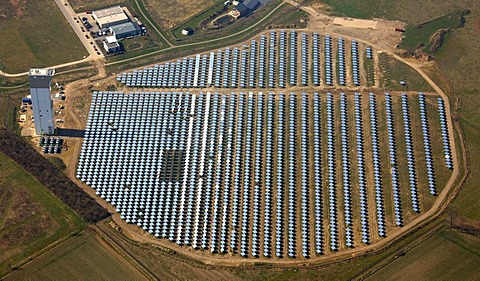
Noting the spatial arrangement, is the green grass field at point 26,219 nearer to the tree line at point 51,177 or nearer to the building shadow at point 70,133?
the tree line at point 51,177

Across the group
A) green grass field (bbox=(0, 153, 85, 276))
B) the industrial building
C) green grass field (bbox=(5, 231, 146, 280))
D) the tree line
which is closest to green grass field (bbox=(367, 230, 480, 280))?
green grass field (bbox=(5, 231, 146, 280))

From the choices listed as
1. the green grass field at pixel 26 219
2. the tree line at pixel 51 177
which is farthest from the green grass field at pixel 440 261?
the green grass field at pixel 26 219

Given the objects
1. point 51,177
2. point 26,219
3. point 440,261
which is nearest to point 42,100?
point 51,177

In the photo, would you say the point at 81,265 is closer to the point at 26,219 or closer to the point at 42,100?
the point at 26,219

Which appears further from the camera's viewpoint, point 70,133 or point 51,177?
point 70,133

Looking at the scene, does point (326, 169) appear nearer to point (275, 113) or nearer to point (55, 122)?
point (275, 113)

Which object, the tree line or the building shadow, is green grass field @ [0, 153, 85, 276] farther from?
the building shadow

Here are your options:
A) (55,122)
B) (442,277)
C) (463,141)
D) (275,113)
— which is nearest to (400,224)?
(442,277)
